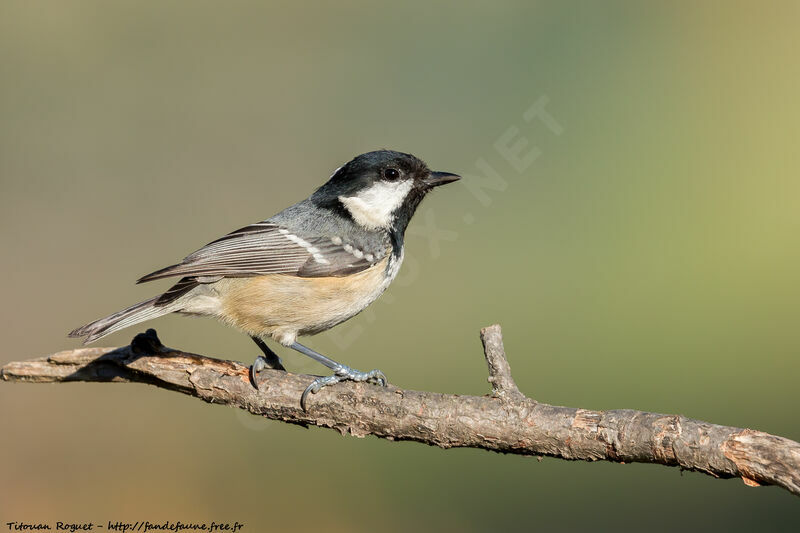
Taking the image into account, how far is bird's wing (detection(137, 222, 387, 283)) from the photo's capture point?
3381 millimetres

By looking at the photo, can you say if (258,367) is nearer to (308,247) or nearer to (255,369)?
(255,369)

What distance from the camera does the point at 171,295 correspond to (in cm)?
335

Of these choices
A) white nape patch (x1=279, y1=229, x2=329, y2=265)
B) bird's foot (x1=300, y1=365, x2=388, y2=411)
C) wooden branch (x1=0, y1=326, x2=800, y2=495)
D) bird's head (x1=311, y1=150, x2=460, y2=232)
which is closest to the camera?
wooden branch (x1=0, y1=326, x2=800, y2=495)

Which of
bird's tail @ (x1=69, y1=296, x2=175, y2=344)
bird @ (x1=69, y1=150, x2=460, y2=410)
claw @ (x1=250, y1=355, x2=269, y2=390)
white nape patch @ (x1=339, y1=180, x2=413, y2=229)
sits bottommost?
claw @ (x1=250, y1=355, x2=269, y2=390)

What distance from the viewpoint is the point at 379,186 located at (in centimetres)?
382

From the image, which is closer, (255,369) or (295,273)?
(255,369)

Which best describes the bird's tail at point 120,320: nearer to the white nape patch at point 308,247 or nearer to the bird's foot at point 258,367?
the bird's foot at point 258,367

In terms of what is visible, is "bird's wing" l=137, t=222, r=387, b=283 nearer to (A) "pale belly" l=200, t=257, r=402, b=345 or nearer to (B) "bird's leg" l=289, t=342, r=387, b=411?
(A) "pale belly" l=200, t=257, r=402, b=345

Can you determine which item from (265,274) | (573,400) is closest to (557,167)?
(573,400)

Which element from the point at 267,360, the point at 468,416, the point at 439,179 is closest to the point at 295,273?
the point at 267,360

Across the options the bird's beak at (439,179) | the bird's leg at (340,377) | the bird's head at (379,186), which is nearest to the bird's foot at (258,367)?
the bird's leg at (340,377)

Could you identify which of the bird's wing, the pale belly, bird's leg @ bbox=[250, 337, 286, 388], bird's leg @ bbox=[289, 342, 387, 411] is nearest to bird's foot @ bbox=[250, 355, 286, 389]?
bird's leg @ bbox=[250, 337, 286, 388]

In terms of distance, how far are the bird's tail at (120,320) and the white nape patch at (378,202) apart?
106cm

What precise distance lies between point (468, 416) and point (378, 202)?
1.50 m
